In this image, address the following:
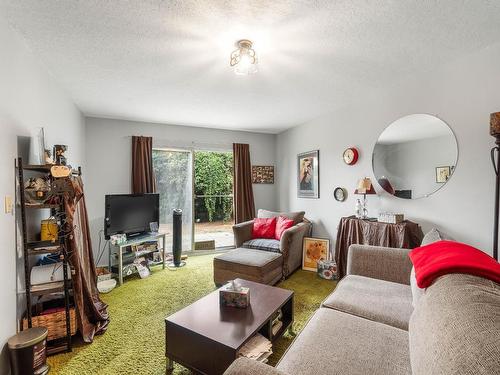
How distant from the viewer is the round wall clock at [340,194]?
11.3ft

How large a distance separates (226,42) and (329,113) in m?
2.24

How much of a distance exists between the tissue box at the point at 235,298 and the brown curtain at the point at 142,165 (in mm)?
2728

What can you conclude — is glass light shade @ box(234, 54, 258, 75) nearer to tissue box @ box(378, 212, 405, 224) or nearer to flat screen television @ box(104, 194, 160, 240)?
tissue box @ box(378, 212, 405, 224)

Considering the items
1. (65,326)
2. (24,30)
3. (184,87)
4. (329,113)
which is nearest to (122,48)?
(24,30)

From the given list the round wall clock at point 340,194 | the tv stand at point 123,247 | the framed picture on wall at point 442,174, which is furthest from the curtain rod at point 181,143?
the framed picture on wall at point 442,174

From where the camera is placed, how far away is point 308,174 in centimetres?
408

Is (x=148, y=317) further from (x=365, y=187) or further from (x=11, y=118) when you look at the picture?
(x=365, y=187)

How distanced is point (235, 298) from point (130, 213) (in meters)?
2.42

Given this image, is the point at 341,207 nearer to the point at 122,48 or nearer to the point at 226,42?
→ the point at 226,42

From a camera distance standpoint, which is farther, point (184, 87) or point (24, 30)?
point (184, 87)

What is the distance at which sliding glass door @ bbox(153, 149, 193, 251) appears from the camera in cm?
426

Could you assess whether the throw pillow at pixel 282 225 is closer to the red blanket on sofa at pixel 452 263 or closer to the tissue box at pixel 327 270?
the tissue box at pixel 327 270

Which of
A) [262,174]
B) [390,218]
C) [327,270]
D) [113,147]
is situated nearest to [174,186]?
[113,147]

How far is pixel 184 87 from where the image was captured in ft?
8.91
